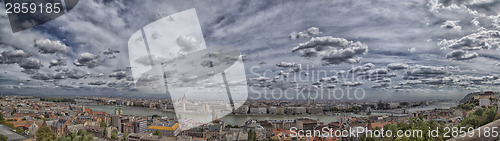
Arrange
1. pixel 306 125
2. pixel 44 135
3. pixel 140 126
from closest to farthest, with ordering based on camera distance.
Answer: pixel 44 135 < pixel 306 125 < pixel 140 126

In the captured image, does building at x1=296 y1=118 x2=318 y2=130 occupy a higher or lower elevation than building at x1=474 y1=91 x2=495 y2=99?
lower

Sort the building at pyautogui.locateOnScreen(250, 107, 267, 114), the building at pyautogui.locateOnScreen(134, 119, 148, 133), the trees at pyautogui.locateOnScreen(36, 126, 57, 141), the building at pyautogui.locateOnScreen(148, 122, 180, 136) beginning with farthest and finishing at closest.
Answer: the building at pyautogui.locateOnScreen(250, 107, 267, 114)
the building at pyautogui.locateOnScreen(134, 119, 148, 133)
the building at pyautogui.locateOnScreen(148, 122, 180, 136)
the trees at pyautogui.locateOnScreen(36, 126, 57, 141)

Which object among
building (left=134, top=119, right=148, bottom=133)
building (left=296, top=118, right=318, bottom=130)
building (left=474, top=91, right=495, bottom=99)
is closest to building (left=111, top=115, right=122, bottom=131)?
building (left=134, top=119, right=148, bottom=133)

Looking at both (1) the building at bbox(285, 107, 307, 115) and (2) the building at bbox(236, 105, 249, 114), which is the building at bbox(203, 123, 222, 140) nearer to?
(2) the building at bbox(236, 105, 249, 114)

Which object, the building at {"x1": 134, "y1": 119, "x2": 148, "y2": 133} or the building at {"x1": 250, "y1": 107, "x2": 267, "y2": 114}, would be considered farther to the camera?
the building at {"x1": 250, "y1": 107, "x2": 267, "y2": 114}

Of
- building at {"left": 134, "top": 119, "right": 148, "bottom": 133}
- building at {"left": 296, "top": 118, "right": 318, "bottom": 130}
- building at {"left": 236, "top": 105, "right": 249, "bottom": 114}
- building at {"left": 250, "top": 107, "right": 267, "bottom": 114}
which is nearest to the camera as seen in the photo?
building at {"left": 296, "top": 118, "right": 318, "bottom": 130}

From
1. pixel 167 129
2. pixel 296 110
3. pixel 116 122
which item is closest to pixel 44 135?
pixel 167 129

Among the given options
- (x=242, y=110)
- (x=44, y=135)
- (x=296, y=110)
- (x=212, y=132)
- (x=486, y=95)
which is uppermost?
(x=486, y=95)

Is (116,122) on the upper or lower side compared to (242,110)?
upper

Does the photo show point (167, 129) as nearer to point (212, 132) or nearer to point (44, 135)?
point (212, 132)

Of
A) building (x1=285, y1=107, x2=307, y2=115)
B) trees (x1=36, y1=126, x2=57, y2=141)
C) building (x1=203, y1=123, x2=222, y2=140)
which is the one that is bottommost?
building (x1=285, y1=107, x2=307, y2=115)

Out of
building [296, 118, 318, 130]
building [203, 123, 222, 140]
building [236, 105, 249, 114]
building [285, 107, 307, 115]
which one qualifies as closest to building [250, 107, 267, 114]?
building [236, 105, 249, 114]
